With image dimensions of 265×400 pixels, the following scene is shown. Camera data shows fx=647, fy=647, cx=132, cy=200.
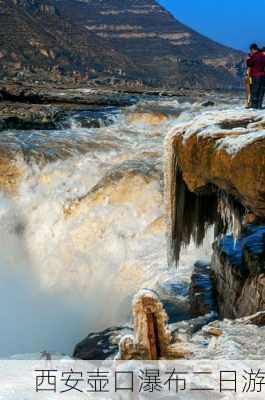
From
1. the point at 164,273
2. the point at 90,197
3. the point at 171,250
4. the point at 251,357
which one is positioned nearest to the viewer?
the point at 251,357

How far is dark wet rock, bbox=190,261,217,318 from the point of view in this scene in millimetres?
8727

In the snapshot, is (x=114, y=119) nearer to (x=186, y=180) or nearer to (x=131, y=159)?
(x=131, y=159)

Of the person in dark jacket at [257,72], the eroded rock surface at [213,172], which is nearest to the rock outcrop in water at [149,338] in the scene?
the eroded rock surface at [213,172]

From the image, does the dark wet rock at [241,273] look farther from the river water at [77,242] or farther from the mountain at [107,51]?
the mountain at [107,51]

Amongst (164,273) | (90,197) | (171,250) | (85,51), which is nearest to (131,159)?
(90,197)

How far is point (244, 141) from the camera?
243 inches

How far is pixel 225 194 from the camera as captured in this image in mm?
7242

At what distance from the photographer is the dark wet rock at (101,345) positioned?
26.0 feet

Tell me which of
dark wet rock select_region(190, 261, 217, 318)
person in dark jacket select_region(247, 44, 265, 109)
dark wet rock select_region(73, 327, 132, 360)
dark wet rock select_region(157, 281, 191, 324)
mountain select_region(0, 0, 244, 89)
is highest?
mountain select_region(0, 0, 244, 89)

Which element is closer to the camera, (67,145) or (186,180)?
(186,180)

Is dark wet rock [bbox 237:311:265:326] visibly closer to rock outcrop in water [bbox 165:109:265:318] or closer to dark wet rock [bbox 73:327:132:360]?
rock outcrop in water [bbox 165:109:265:318]

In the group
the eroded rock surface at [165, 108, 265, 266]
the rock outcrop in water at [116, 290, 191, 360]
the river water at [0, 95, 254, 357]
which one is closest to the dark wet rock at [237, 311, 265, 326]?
the rock outcrop in water at [116, 290, 191, 360]

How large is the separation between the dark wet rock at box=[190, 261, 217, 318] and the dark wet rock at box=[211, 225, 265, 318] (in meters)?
0.12

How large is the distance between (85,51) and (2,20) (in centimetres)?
2465
